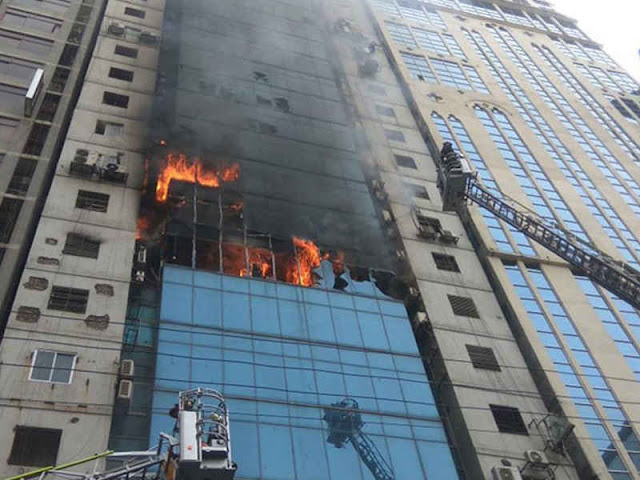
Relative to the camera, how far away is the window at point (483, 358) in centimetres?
3066

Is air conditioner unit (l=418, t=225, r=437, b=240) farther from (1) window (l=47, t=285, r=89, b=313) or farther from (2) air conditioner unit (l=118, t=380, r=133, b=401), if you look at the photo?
(2) air conditioner unit (l=118, t=380, r=133, b=401)

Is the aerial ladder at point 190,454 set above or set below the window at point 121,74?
below

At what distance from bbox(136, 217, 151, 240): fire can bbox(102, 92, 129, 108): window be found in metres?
9.33

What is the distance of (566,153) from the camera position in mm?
49750

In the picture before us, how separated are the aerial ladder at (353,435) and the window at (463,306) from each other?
841 centimetres

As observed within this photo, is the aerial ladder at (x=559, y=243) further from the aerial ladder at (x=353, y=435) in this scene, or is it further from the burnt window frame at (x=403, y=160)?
the burnt window frame at (x=403, y=160)

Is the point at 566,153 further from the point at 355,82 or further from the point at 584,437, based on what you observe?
the point at 584,437

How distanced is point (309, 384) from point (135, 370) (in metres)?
6.45

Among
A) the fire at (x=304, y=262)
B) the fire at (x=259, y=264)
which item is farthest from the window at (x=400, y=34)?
the fire at (x=259, y=264)

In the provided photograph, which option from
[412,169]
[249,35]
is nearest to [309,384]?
[412,169]

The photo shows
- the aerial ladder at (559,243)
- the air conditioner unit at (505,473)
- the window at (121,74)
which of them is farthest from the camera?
the window at (121,74)

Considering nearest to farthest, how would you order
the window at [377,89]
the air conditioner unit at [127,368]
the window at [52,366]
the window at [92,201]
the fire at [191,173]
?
the window at [52,366], the air conditioner unit at [127,368], the window at [92,201], the fire at [191,173], the window at [377,89]

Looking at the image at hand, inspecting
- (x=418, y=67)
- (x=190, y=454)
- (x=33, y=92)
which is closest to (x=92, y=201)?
(x=33, y=92)

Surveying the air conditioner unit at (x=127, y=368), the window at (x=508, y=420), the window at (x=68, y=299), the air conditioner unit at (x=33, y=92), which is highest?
the air conditioner unit at (x=33, y=92)
